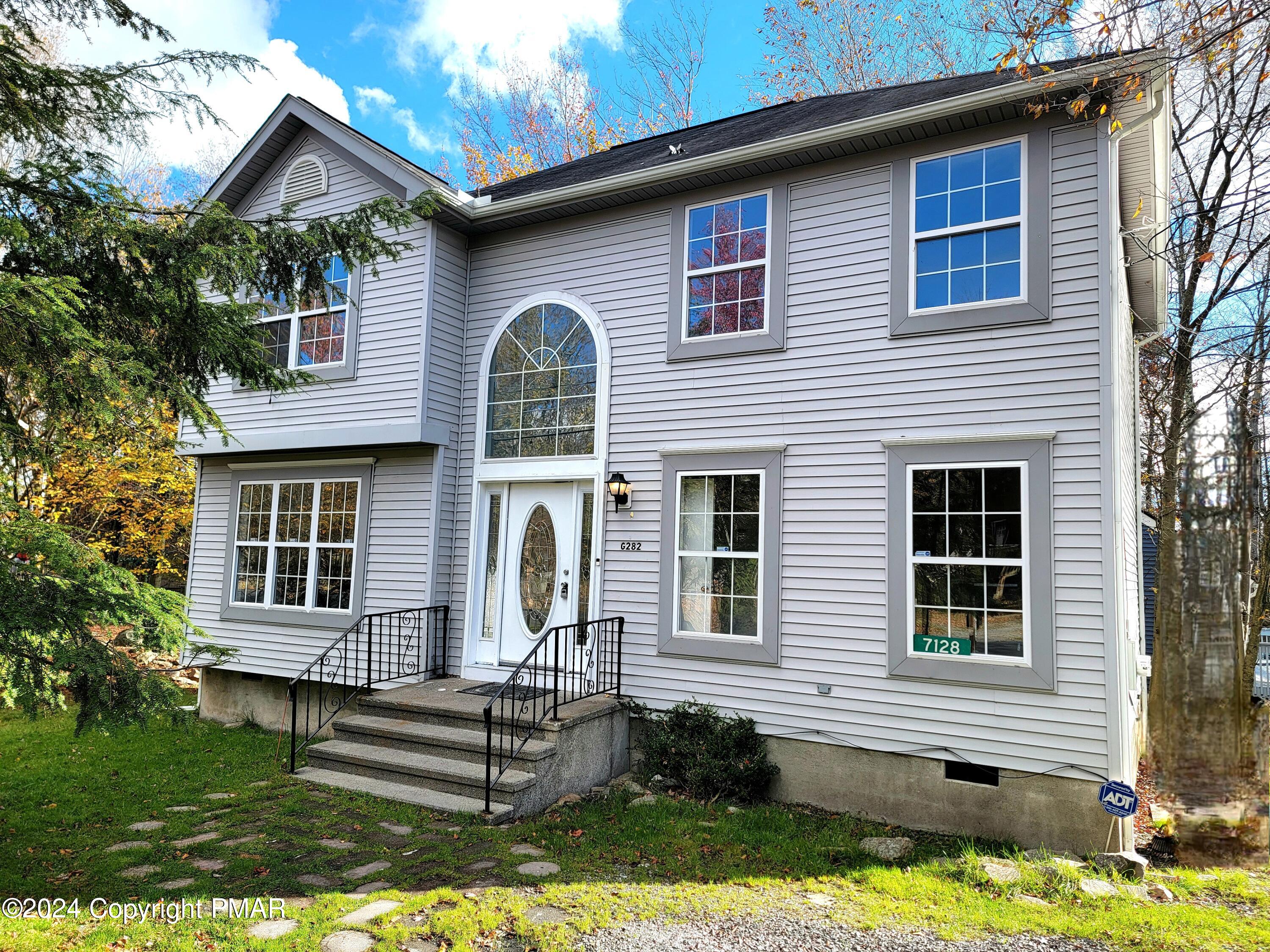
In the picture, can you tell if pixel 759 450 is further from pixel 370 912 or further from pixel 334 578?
pixel 334 578

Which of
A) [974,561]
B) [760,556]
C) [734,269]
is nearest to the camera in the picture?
[974,561]

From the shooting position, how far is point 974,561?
634 centimetres

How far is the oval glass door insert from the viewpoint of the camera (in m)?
8.49

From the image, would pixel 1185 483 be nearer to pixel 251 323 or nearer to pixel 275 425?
pixel 251 323

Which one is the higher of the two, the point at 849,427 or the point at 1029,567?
the point at 849,427

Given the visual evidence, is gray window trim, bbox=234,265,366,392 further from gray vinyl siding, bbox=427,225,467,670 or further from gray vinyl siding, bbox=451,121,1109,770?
gray vinyl siding, bbox=451,121,1109,770

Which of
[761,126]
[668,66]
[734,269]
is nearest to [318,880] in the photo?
[734,269]

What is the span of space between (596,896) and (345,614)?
554 centimetres

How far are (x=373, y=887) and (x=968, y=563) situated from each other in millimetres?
4929

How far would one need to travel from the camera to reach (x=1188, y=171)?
12.7 m

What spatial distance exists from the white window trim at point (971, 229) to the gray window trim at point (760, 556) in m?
1.95

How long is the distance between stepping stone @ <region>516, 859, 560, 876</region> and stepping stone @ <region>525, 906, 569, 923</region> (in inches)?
19.9

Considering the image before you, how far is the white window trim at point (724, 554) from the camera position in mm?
7246

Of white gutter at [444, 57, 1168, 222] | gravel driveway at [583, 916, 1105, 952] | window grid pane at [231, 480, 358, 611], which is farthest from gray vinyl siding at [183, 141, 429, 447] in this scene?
gravel driveway at [583, 916, 1105, 952]
